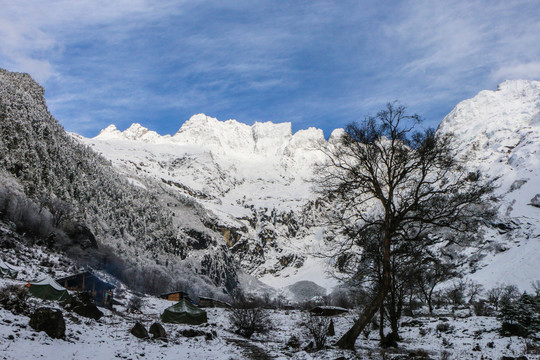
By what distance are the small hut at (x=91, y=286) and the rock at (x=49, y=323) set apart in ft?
104

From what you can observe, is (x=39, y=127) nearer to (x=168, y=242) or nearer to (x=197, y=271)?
(x=168, y=242)

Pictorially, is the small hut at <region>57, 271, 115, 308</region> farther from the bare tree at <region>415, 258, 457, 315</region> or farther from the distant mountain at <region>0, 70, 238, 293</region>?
the bare tree at <region>415, 258, 457, 315</region>

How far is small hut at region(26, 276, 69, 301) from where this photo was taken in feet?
93.0

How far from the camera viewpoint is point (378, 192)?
41.9 ft

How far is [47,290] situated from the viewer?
95.5ft

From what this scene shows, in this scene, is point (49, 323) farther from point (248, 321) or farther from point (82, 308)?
point (248, 321)

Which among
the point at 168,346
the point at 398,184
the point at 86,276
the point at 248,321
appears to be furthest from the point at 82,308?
the point at 86,276

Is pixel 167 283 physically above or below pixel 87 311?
below

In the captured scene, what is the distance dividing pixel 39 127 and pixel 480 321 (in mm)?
116446

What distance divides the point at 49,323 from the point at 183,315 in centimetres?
2223

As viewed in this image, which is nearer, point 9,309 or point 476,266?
point 9,309

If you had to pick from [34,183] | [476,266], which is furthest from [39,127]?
[476,266]

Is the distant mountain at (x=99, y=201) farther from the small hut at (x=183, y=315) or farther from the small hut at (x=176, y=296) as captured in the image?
the small hut at (x=183, y=315)

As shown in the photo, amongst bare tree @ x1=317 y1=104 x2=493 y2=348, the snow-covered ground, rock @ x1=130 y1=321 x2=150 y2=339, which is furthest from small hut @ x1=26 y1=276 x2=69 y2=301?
bare tree @ x1=317 y1=104 x2=493 y2=348
